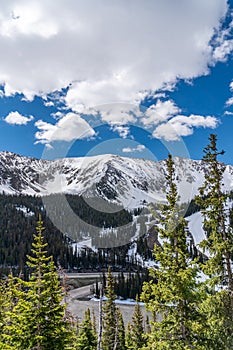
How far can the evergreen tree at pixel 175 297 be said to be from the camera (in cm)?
1309

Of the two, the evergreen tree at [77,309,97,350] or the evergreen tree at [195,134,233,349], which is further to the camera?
the evergreen tree at [77,309,97,350]

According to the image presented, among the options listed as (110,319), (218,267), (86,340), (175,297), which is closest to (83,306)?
(110,319)

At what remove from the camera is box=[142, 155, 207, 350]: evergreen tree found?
13094 millimetres

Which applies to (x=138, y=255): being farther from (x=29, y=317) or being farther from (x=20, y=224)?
(x=29, y=317)

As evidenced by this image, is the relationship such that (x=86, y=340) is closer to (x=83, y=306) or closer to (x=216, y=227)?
(x=216, y=227)

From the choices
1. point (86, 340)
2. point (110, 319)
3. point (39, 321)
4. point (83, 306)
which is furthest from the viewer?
point (83, 306)

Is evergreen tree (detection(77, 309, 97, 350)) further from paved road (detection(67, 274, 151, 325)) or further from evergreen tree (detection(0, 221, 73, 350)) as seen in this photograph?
paved road (detection(67, 274, 151, 325))

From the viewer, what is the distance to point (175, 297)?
1320 cm

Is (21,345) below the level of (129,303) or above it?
above

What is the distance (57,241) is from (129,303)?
97.2 metres

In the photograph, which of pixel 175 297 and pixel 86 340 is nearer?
pixel 175 297

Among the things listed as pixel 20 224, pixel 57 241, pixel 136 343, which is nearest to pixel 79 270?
pixel 57 241

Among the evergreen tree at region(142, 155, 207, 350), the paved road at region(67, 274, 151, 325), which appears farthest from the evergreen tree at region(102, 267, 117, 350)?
the paved road at region(67, 274, 151, 325)

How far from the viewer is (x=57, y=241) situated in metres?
186
